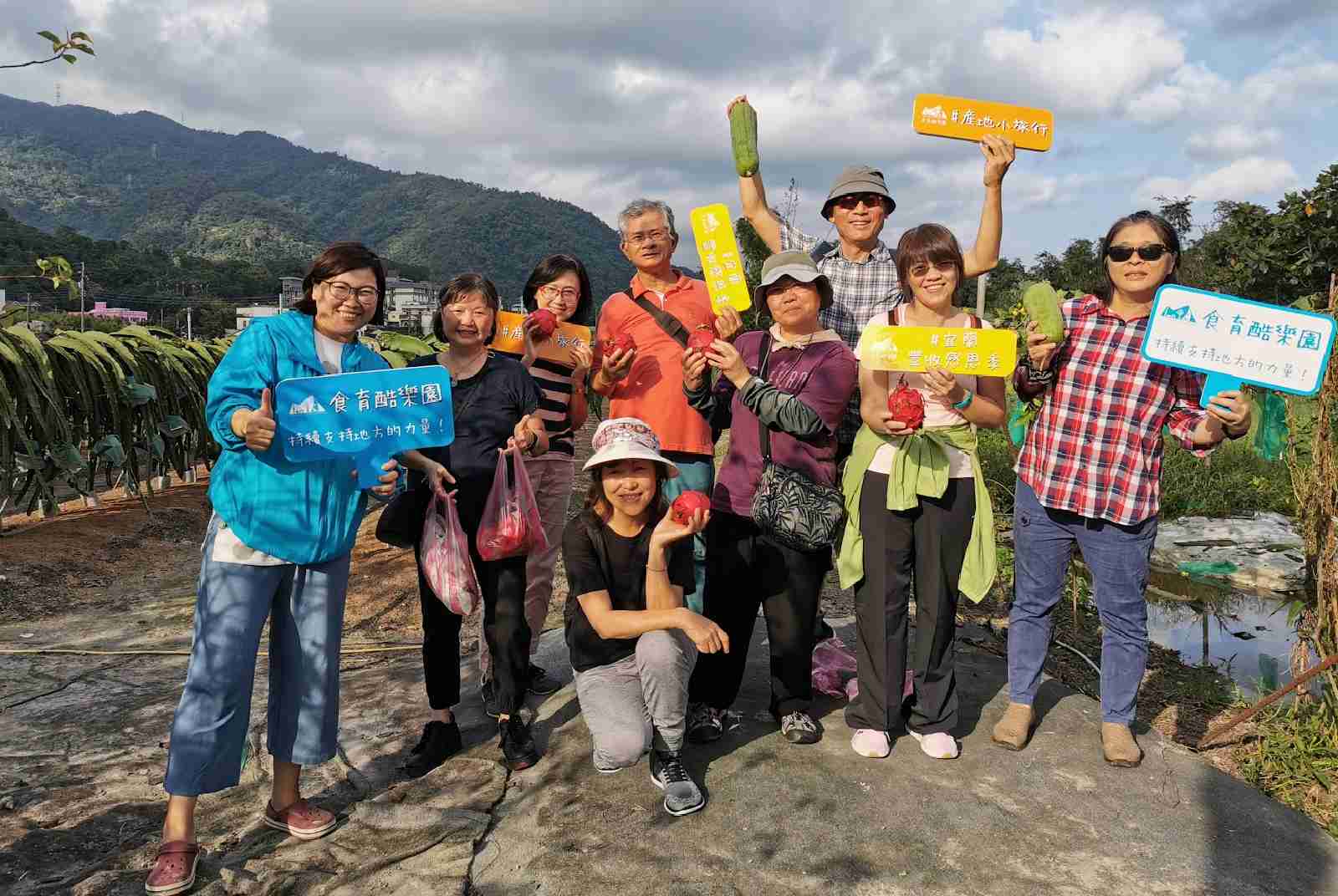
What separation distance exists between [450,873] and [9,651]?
3.63m

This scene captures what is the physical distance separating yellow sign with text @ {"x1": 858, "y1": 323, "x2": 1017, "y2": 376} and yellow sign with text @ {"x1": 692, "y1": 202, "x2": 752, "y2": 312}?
2.23 ft

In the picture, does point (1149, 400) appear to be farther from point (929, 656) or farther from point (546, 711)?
point (546, 711)

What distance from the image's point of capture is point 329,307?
2424 millimetres

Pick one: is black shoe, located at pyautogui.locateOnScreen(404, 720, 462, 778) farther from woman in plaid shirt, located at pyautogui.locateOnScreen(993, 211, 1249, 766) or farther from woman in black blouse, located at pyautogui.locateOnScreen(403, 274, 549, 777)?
woman in plaid shirt, located at pyautogui.locateOnScreen(993, 211, 1249, 766)

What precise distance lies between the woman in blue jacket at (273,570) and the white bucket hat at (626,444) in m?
0.66

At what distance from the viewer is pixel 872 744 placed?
2.84 meters

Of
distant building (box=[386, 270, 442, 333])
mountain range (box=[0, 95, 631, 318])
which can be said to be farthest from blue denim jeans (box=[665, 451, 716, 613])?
mountain range (box=[0, 95, 631, 318])

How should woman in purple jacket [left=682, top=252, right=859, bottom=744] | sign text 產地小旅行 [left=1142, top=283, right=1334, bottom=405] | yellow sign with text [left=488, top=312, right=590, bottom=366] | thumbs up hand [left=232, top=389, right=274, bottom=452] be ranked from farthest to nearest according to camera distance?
yellow sign with text [left=488, top=312, right=590, bottom=366] → woman in purple jacket [left=682, top=252, right=859, bottom=744] → sign text 產地小旅行 [left=1142, top=283, right=1334, bottom=405] → thumbs up hand [left=232, top=389, right=274, bottom=452]

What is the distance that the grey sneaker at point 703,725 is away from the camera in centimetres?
296

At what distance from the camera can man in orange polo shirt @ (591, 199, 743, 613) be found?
311 cm

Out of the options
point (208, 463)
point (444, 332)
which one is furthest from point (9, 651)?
point (208, 463)

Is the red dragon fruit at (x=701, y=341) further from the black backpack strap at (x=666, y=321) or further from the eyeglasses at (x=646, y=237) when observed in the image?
the eyeglasses at (x=646, y=237)

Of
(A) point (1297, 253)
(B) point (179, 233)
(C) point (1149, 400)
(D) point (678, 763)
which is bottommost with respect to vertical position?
(D) point (678, 763)

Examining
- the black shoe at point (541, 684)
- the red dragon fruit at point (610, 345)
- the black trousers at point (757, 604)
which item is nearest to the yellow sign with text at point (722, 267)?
the red dragon fruit at point (610, 345)
